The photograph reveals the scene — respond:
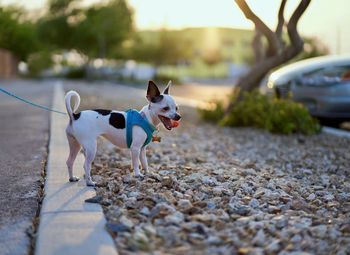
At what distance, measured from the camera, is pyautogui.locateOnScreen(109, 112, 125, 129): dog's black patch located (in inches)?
183

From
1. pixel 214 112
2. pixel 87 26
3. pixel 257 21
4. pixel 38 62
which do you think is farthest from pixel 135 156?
pixel 38 62

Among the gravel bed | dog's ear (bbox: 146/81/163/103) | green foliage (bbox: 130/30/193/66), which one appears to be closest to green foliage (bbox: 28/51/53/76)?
green foliage (bbox: 130/30/193/66)

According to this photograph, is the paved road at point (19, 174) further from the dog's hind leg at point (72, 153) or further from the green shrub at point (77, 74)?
the green shrub at point (77, 74)

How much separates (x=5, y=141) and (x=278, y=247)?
16.9 ft

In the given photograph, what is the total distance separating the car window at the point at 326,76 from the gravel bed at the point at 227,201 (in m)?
2.36

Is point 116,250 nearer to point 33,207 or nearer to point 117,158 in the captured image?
point 33,207

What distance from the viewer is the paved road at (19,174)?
358 cm

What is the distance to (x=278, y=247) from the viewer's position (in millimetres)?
3318

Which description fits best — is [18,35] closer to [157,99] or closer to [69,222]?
[157,99]

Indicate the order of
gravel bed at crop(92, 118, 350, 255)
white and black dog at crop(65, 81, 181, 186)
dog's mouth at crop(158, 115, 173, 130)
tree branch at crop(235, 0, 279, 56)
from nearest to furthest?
1. gravel bed at crop(92, 118, 350, 255)
2. white and black dog at crop(65, 81, 181, 186)
3. dog's mouth at crop(158, 115, 173, 130)
4. tree branch at crop(235, 0, 279, 56)

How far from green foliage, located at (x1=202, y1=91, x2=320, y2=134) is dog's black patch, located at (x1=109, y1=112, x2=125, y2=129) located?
15.2 feet

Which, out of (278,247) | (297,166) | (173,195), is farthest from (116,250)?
(297,166)

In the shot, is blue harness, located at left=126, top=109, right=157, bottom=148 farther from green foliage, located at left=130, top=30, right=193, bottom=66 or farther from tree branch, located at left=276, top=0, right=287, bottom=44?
green foliage, located at left=130, top=30, right=193, bottom=66

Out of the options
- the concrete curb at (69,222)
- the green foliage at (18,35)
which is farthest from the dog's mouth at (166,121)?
the green foliage at (18,35)
